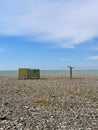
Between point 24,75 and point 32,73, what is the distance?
1318 mm

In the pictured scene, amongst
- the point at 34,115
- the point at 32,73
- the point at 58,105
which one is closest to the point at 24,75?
the point at 32,73

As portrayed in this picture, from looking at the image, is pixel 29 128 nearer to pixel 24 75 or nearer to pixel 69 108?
pixel 69 108

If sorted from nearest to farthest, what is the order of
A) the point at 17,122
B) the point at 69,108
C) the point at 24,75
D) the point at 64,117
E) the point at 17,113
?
the point at 17,122 → the point at 64,117 → the point at 17,113 → the point at 69,108 → the point at 24,75

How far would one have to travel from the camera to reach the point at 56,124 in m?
10.5

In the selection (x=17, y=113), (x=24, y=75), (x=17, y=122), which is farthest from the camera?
(x=24, y=75)

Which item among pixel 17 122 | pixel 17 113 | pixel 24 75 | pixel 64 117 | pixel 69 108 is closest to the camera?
pixel 17 122

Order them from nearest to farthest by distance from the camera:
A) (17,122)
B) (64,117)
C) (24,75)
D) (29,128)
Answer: (29,128)
(17,122)
(64,117)
(24,75)

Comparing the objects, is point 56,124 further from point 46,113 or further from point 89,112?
point 89,112

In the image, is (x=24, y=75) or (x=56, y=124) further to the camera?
(x=24, y=75)

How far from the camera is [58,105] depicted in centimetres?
1536

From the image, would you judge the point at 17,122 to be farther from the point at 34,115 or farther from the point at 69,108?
the point at 69,108

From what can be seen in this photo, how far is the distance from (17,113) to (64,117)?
2152 mm

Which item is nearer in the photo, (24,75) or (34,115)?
(34,115)

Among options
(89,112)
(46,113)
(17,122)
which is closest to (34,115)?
(46,113)
